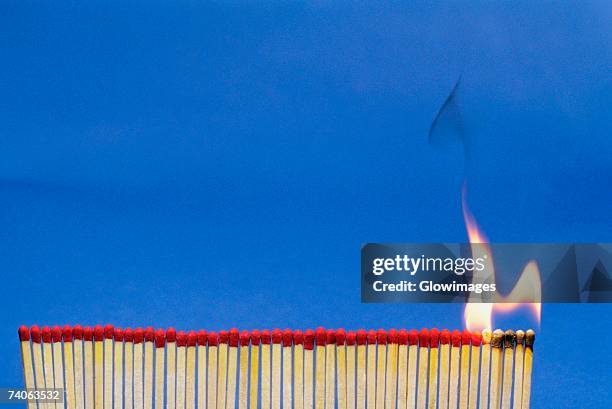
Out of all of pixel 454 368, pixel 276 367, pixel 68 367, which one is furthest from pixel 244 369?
pixel 454 368

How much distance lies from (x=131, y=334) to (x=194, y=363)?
1.07 ft

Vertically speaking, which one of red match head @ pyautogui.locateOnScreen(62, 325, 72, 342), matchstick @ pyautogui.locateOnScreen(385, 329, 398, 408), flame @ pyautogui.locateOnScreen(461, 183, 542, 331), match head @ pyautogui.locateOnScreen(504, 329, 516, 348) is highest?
flame @ pyautogui.locateOnScreen(461, 183, 542, 331)

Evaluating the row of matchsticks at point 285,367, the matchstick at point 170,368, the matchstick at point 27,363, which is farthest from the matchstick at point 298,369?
the matchstick at point 27,363

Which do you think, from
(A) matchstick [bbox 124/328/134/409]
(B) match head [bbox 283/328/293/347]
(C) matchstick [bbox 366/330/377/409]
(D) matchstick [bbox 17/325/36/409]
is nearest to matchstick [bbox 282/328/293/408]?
(B) match head [bbox 283/328/293/347]

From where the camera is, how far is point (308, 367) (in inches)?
184

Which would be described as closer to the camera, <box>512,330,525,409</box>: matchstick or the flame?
<box>512,330,525,409</box>: matchstick

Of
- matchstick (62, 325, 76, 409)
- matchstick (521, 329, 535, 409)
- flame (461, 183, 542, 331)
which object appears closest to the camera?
matchstick (521, 329, 535, 409)

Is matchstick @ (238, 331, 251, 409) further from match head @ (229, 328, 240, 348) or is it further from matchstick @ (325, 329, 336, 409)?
matchstick @ (325, 329, 336, 409)

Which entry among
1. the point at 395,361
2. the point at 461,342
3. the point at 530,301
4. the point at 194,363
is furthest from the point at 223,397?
the point at 530,301

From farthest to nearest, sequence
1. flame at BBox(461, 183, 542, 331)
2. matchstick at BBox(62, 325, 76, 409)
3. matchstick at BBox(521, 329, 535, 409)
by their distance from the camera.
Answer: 1. flame at BBox(461, 183, 542, 331)
2. matchstick at BBox(62, 325, 76, 409)
3. matchstick at BBox(521, 329, 535, 409)

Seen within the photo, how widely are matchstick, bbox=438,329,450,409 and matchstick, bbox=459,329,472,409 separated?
0.07m

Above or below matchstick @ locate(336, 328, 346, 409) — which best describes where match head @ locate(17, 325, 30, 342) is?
above

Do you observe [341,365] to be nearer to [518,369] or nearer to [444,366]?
[444,366]

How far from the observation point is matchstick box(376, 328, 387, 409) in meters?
4.61
